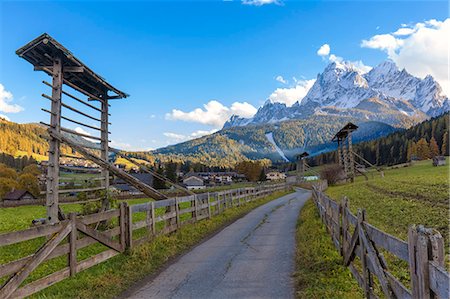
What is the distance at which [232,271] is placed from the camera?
8.38 m

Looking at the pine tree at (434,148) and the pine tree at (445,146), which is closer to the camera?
the pine tree at (445,146)

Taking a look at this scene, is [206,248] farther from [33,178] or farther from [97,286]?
[33,178]

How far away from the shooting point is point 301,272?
7969 mm

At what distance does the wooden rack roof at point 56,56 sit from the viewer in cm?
1069

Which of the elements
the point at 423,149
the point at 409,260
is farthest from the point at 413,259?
the point at 423,149

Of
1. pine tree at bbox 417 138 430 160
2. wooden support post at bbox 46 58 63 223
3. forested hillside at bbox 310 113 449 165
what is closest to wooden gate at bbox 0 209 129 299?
wooden support post at bbox 46 58 63 223

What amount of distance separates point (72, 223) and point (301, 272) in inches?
203

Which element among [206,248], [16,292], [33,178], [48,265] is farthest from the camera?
[33,178]

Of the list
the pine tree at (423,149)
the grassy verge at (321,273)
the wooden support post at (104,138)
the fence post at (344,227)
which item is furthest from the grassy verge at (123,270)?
the pine tree at (423,149)

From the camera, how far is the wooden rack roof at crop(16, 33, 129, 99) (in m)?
10.7

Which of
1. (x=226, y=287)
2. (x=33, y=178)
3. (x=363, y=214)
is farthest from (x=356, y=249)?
(x=33, y=178)

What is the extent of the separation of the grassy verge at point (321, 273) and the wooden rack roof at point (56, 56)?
9.38 m

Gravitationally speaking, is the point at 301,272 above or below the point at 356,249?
below

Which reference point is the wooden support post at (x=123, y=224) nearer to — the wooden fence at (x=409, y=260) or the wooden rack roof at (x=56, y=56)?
the wooden rack roof at (x=56, y=56)
